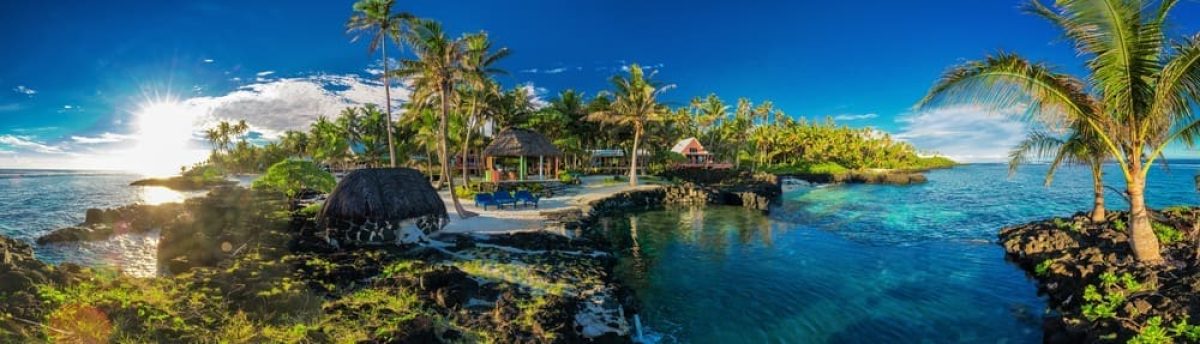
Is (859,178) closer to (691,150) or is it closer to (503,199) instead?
(691,150)

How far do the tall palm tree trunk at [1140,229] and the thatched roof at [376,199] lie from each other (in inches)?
661

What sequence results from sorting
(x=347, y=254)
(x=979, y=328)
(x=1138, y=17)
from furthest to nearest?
1. (x=347, y=254)
2. (x=979, y=328)
3. (x=1138, y=17)

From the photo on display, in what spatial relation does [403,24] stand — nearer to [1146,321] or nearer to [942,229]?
[1146,321]

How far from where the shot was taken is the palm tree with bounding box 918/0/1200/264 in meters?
8.27

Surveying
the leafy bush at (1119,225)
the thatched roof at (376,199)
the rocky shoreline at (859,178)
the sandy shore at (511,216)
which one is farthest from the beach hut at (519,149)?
the rocky shoreline at (859,178)

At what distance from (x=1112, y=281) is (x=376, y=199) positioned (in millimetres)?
16812

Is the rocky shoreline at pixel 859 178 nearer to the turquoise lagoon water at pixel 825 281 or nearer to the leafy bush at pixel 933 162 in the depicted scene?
the turquoise lagoon water at pixel 825 281

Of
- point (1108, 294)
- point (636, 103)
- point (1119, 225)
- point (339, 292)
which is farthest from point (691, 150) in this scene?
point (339, 292)

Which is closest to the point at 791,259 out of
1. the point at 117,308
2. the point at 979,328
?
the point at 979,328

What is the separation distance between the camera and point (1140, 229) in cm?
1002

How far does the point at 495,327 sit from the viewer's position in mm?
7078

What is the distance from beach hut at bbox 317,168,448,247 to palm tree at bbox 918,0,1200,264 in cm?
1286

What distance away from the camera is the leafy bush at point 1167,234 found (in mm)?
12133

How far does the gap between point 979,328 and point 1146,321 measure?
235 cm
